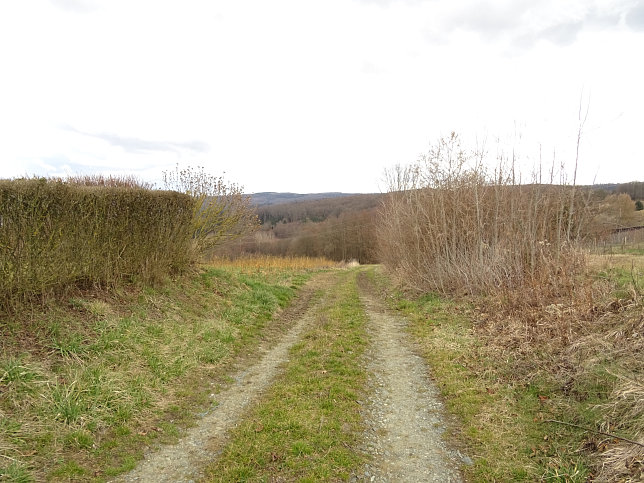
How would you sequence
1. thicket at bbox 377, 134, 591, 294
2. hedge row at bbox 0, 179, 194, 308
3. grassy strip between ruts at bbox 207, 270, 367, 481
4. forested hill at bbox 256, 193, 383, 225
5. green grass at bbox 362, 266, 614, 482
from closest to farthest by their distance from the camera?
grassy strip between ruts at bbox 207, 270, 367, 481, green grass at bbox 362, 266, 614, 482, hedge row at bbox 0, 179, 194, 308, thicket at bbox 377, 134, 591, 294, forested hill at bbox 256, 193, 383, 225

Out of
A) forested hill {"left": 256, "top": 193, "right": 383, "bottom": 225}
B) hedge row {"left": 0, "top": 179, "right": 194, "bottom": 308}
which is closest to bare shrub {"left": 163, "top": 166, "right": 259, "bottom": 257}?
hedge row {"left": 0, "top": 179, "right": 194, "bottom": 308}

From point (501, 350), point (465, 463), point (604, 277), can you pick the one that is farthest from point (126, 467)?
point (604, 277)

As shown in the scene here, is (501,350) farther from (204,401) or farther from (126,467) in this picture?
(126,467)

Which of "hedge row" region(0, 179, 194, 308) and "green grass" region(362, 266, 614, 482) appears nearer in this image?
"green grass" region(362, 266, 614, 482)

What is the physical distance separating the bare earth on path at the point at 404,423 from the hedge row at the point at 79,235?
5.50m

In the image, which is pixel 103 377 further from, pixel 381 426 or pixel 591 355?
pixel 591 355

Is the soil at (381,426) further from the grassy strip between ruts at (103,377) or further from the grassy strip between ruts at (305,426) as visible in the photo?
the grassy strip between ruts at (103,377)

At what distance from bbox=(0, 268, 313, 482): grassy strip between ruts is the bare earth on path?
239 centimetres

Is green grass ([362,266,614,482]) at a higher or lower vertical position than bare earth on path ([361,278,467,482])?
higher

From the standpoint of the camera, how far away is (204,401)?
17.7ft

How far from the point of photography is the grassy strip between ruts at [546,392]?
Answer: 3814 millimetres

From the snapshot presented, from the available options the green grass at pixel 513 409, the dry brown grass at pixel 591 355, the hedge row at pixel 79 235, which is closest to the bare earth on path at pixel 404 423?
the green grass at pixel 513 409

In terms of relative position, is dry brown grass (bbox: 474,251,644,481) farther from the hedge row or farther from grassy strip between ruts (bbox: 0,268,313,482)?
the hedge row

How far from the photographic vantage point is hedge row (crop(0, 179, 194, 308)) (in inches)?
222
